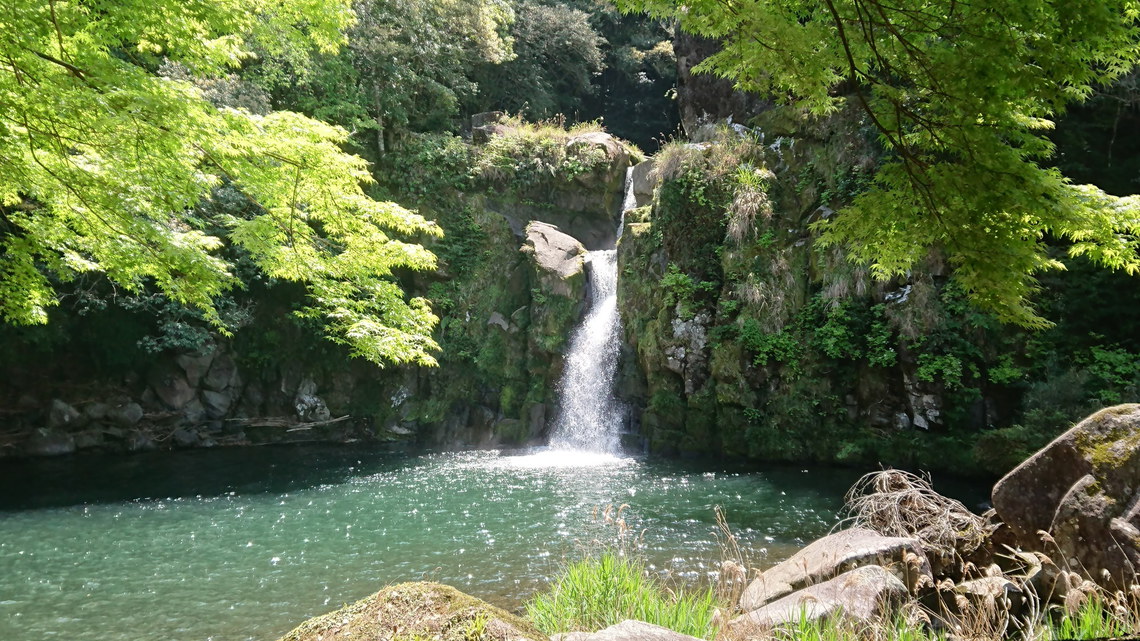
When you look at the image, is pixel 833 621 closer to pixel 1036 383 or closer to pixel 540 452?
pixel 1036 383

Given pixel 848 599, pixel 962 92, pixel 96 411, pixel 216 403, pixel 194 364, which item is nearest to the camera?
pixel 962 92

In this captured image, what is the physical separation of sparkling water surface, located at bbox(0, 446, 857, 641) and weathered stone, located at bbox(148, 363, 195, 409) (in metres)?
1.51

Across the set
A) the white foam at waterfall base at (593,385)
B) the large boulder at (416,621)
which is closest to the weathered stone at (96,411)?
the white foam at waterfall base at (593,385)

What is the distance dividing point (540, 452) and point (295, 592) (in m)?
7.88

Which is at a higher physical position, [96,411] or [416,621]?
[416,621]

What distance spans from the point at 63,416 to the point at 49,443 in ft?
1.89

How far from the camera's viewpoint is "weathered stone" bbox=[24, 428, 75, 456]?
12229 mm

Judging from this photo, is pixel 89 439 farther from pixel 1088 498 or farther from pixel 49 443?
pixel 1088 498

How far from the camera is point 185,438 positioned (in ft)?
44.4

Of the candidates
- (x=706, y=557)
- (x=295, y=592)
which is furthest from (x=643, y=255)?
(x=295, y=592)

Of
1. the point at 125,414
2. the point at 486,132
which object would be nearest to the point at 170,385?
the point at 125,414

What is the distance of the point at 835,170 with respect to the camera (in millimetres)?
12477

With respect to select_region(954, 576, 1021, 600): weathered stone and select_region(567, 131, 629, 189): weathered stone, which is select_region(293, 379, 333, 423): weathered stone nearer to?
select_region(567, 131, 629, 189): weathered stone

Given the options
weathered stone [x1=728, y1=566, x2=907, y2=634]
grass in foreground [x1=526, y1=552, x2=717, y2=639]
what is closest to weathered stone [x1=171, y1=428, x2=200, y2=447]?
grass in foreground [x1=526, y1=552, x2=717, y2=639]
